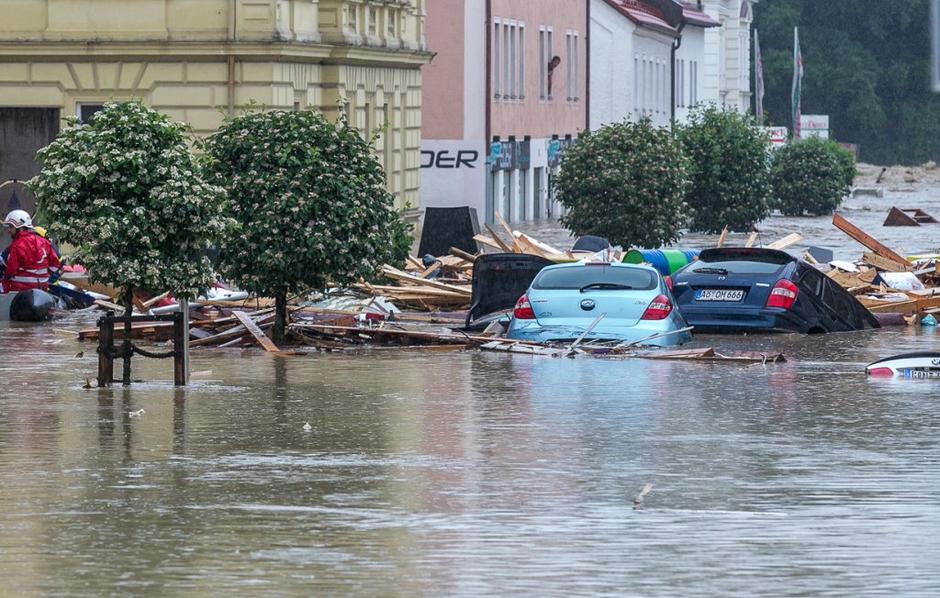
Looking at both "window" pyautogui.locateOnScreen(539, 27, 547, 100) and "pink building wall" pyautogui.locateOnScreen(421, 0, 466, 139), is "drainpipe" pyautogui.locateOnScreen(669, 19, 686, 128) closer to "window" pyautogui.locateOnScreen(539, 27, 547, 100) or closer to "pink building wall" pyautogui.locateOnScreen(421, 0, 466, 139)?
"window" pyautogui.locateOnScreen(539, 27, 547, 100)

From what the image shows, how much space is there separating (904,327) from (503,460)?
16.3m

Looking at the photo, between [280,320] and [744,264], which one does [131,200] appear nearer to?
[280,320]

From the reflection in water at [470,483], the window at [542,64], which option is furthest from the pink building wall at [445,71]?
the reflection in water at [470,483]

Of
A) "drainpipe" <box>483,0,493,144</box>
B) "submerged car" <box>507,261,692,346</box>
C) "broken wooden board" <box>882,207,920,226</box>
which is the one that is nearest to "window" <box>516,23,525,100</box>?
"drainpipe" <box>483,0,493,144</box>

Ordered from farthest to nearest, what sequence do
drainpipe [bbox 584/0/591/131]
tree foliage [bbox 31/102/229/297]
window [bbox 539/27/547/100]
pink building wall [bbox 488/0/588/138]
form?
drainpipe [bbox 584/0/591/131] < window [bbox 539/27/547/100] < pink building wall [bbox 488/0/588/138] < tree foliage [bbox 31/102/229/297]

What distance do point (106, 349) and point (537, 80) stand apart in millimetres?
48984

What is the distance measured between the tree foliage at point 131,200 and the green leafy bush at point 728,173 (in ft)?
126

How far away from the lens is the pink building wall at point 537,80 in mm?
62188

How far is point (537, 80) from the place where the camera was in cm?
6638

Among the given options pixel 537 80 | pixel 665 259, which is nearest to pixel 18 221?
pixel 665 259

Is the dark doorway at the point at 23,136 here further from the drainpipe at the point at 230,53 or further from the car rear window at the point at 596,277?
the car rear window at the point at 596,277

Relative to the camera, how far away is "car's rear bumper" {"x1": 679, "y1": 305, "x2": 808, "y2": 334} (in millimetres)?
25328

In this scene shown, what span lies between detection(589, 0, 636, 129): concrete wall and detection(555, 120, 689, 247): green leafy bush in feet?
97.1

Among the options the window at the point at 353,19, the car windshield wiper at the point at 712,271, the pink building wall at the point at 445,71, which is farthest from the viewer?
the pink building wall at the point at 445,71
